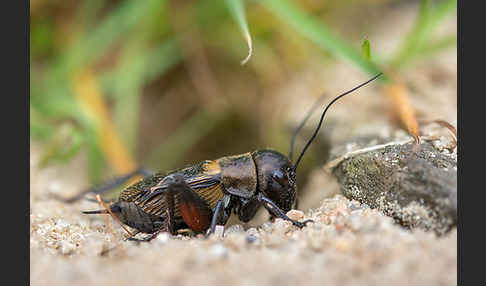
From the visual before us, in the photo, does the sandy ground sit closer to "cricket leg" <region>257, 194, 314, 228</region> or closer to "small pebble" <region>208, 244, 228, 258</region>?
"small pebble" <region>208, 244, 228, 258</region>

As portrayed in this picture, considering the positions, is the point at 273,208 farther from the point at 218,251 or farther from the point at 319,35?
the point at 319,35

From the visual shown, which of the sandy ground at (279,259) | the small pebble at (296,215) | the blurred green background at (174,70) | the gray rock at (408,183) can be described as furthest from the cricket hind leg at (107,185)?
the gray rock at (408,183)

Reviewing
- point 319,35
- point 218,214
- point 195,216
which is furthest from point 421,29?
point 195,216

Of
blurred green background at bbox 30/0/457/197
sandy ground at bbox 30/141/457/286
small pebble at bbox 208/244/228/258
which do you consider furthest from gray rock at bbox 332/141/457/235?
blurred green background at bbox 30/0/457/197

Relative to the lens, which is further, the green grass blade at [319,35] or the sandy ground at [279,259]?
the green grass blade at [319,35]

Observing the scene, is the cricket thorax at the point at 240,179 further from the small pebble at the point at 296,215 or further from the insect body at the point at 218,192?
the small pebble at the point at 296,215

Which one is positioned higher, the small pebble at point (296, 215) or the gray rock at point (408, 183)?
the gray rock at point (408, 183)
